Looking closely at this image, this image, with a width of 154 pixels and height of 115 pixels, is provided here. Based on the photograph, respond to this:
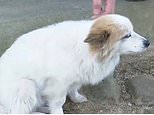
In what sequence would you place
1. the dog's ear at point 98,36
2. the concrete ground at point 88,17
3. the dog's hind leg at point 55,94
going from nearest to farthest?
the dog's ear at point 98,36
the dog's hind leg at point 55,94
the concrete ground at point 88,17

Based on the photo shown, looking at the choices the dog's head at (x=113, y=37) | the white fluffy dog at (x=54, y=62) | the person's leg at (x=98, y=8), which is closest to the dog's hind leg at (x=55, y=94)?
the white fluffy dog at (x=54, y=62)

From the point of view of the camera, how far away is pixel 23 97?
4039 millimetres

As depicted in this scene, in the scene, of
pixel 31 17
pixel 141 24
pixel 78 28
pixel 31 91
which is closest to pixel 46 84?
pixel 31 91

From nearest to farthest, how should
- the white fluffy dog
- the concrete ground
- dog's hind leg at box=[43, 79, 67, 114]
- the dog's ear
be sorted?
the dog's ear
the white fluffy dog
dog's hind leg at box=[43, 79, 67, 114]
the concrete ground

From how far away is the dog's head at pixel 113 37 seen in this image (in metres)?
3.81

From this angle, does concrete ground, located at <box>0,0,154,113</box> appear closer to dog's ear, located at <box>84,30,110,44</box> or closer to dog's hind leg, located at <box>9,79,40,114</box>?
dog's hind leg, located at <box>9,79,40,114</box>

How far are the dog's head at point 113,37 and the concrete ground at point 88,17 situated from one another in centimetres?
75

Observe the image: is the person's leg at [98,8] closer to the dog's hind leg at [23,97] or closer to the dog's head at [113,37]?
the dog's head at [113,37]

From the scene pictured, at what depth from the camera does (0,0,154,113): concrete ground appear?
457 centimetres

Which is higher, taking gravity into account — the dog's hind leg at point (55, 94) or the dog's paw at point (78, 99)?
the dog's hind leg at point (55, 94)

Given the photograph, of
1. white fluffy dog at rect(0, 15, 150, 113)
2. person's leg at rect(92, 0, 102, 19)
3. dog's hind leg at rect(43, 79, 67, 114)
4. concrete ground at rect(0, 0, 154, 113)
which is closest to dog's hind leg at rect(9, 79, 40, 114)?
white fluffy dog at rect(0, 15, 150, 113)

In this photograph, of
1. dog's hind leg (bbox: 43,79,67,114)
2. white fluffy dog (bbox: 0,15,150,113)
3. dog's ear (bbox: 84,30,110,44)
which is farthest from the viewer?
dog's hind leg (bbox: 43,79,67,114)

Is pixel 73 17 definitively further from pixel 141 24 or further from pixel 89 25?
pixel 89 25

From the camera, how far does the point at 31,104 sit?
409cm
